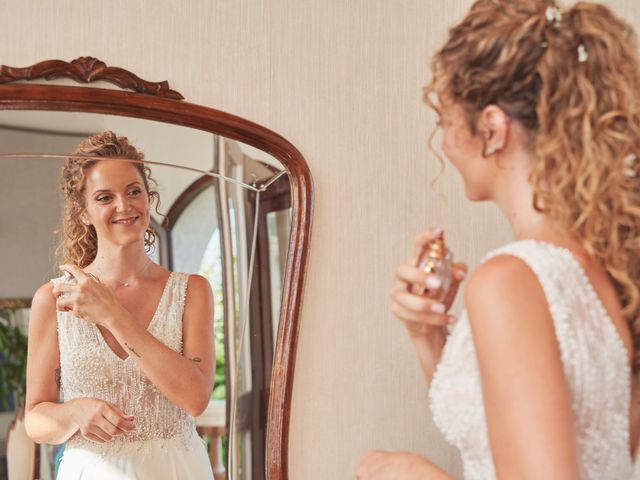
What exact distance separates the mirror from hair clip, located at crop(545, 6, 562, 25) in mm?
665

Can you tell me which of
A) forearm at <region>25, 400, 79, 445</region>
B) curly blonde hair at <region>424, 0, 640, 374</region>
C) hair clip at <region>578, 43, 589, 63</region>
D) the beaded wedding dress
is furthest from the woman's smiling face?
hair clip at <region>578, 43, 589, 63</region>

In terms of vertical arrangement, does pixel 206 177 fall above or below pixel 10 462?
above

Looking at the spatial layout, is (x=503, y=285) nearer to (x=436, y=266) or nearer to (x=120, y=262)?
(x=436, y=266)

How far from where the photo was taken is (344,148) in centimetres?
164

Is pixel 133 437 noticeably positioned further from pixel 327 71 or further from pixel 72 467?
pixel 327 71

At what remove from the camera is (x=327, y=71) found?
5.37ft

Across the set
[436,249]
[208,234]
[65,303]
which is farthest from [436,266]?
[65,303]

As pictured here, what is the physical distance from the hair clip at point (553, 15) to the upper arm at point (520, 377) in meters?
0.31

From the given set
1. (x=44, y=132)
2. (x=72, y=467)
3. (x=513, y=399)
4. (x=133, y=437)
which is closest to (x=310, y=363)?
→ (x=133, y=437)

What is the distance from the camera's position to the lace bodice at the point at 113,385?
4.33 feet

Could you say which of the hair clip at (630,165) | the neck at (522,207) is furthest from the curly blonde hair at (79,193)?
the hair clip at (630,165)

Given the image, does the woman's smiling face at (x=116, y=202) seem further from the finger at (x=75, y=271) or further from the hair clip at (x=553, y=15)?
the hair clip at (x=553, y=15)

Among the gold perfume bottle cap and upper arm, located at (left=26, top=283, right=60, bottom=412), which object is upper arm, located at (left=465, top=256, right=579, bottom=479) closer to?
the gold perfume bottle cap

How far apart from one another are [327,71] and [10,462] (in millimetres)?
931
